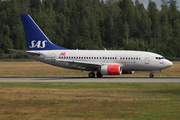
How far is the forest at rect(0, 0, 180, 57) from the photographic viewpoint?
116312mm

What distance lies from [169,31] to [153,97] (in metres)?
116

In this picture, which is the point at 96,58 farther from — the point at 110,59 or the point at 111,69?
the point at 111,69

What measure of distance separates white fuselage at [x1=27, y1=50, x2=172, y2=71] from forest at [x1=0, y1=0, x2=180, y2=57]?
65202 millimetres

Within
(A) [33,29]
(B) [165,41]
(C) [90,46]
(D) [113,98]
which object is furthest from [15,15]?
(D) [113,98]

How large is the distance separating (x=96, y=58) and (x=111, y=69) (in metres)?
3.58

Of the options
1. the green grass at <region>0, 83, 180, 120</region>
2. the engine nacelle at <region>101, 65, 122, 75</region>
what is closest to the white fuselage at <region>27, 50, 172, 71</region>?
the engine nacelle at <region>101, 65, 122, 75</region>

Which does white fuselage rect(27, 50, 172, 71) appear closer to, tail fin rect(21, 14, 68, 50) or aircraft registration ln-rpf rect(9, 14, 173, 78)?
aircraft registration ln-rpf rect(9, 14, 173, 78)

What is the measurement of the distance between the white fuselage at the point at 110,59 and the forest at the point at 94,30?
214 feet

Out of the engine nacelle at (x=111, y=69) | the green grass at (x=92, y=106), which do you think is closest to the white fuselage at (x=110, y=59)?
the engine nacelle at (x=111, y=69)

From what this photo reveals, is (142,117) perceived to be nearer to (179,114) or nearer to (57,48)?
(179,114)

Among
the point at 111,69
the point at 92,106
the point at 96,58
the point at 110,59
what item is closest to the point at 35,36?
the point at 96,58

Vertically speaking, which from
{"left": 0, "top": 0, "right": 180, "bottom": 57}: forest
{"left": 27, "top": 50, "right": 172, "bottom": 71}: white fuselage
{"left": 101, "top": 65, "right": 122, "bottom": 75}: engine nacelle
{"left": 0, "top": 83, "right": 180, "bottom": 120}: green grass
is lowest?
{"left": 0, "top": 83, "right": 180, "bottom": 120}: green grass

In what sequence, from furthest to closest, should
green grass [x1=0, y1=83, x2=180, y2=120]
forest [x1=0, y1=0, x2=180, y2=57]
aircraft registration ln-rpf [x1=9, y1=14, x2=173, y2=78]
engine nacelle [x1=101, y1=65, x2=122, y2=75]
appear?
forest [x1=0, y1=0, x2=180, y2=57] < aircraft registration ln-rpf [x1=9, y1=14, x2=173, y2=78] < engine nacelle [x1=101, y1=65, x2=122, y2=75] < green grass [x1=0, y1=83, x2=180, y2=120]

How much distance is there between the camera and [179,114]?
14.9 m
